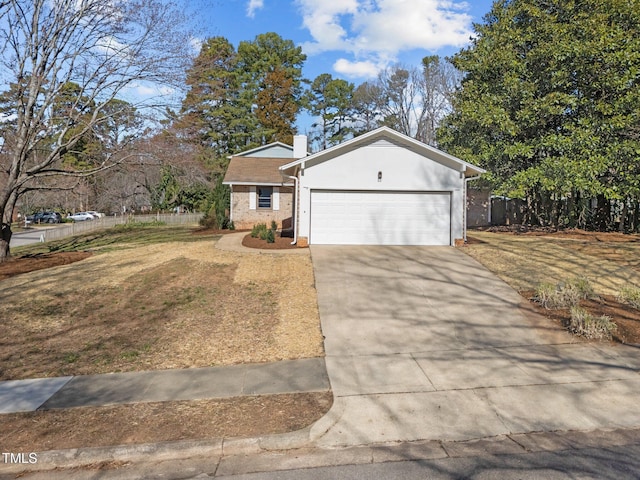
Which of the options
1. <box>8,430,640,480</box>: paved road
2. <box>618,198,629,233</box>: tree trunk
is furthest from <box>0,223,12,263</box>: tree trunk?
<box>618,198,629,233</box>: tree trunk

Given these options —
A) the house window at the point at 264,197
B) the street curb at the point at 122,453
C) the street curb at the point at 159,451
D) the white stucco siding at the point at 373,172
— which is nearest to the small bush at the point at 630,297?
the white stucco siding at the point at 373,172

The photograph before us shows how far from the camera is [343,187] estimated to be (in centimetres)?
1428

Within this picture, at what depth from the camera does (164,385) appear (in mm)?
5938

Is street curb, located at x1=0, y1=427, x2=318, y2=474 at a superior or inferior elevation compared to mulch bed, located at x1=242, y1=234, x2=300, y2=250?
inferior

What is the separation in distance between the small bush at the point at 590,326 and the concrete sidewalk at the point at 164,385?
4594mm

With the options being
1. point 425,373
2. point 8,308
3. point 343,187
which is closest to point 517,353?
point 425,373

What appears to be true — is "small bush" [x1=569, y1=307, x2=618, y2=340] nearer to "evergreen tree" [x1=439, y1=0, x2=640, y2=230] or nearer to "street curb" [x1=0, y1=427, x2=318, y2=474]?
"street curb" [x1=0, y1=427, x2=318, y2=474]

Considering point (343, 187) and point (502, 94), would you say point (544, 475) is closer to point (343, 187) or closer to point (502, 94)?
point (343, 187)

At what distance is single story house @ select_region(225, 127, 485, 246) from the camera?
14.2 meters

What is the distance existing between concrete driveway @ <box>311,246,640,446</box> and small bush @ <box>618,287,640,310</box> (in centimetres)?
204

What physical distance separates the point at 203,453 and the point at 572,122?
1947cm

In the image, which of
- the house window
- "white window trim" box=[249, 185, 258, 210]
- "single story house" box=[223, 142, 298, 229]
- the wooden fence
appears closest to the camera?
"single story house" box=[223, 142, 298, 229]

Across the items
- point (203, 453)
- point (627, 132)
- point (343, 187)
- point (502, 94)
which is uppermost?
point (502, 94)

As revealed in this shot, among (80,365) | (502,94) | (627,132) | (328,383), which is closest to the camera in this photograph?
(328,383)
